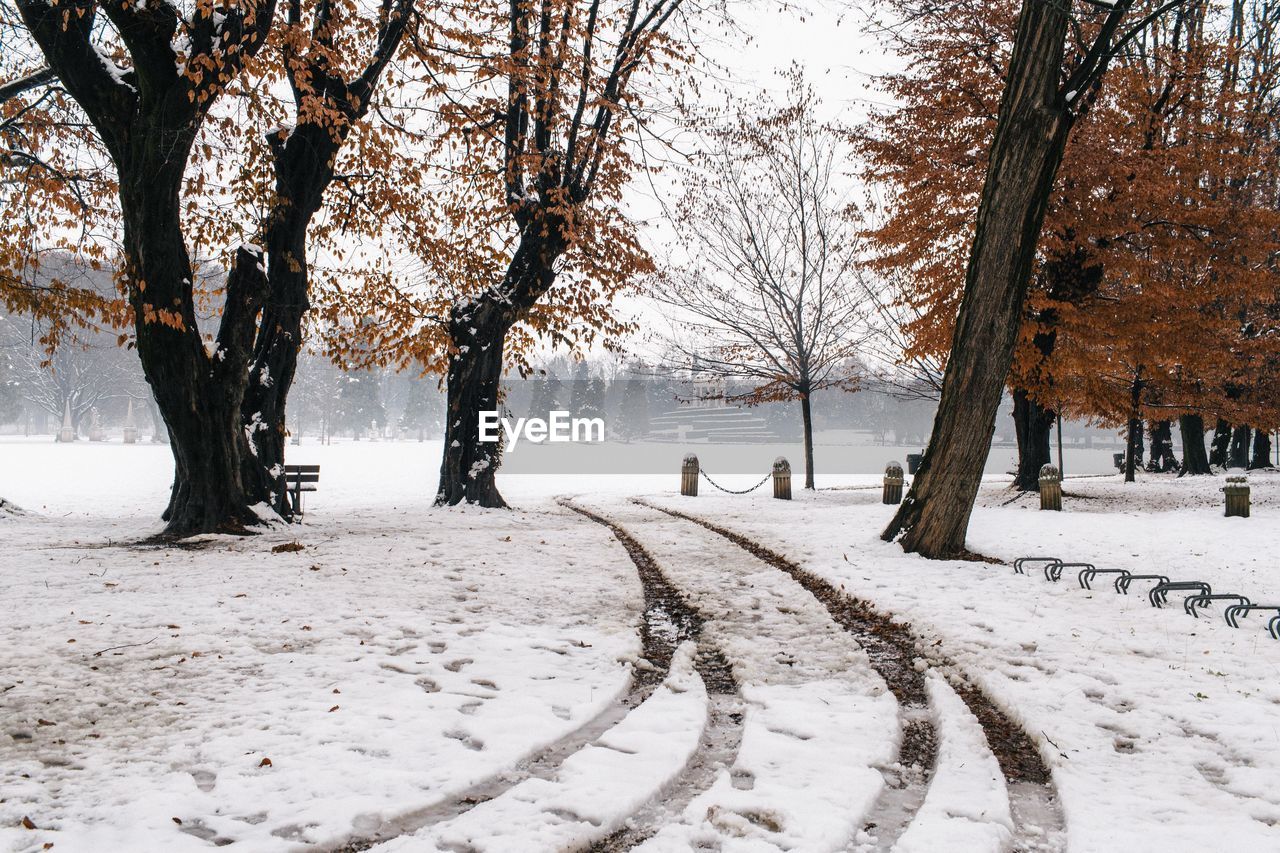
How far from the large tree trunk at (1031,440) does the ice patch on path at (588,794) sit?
15783mm

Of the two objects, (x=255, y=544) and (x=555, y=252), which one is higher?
→ (x=555, y=252)

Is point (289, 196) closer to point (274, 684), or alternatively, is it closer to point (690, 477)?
point (274, 684)

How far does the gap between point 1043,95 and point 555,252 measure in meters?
8.00

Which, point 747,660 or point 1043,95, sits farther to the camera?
point 1043,95

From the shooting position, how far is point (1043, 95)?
7.95 m

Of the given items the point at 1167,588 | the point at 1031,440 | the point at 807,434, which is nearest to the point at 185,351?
the point at 1167,588

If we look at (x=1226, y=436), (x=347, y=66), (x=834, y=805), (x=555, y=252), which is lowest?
(x=834, y=805)

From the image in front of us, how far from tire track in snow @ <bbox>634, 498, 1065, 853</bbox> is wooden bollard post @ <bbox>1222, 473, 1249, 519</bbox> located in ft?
33.3

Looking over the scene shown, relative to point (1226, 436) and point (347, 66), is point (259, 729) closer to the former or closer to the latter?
point (347, 66)

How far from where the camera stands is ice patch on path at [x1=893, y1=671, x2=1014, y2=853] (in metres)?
2.94

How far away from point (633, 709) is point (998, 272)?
6526 millimetres

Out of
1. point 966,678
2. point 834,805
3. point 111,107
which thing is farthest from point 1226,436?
point 111,107

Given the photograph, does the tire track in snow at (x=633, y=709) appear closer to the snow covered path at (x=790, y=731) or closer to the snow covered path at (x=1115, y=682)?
the snow covered path at (x=790, y=731)

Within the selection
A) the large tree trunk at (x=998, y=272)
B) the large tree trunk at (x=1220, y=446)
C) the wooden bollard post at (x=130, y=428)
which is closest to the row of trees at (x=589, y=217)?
the large tree trunk at (x=998, y=272)
